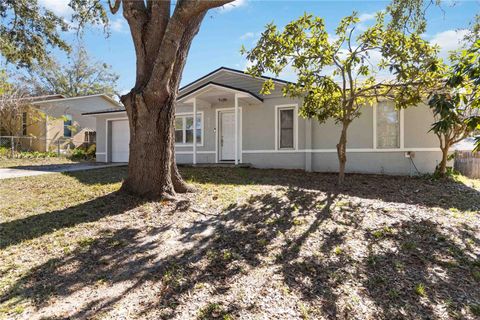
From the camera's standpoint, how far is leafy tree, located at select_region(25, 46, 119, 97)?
32353 millimetres

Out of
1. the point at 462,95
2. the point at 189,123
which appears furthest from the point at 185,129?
the point at 462,95

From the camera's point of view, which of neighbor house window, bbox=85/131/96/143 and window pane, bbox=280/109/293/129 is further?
neighbor house window, bbox=85/131/96/143

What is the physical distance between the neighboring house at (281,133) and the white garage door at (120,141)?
3689mm

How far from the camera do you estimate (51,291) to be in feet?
10.0

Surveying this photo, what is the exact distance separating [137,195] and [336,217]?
3.76 metres

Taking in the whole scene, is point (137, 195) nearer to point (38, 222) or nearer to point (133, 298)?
point (38, 222)

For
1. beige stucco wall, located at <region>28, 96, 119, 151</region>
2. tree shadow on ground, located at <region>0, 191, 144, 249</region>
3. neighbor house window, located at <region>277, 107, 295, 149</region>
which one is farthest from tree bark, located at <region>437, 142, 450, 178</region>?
beige stucco wall, located at <region>28, 96, 119, 151</region>

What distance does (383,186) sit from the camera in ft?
26.3

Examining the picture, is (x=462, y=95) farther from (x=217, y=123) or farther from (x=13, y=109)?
(x=13, y=109)

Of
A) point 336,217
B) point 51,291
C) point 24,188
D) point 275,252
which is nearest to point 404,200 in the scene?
point 336,217

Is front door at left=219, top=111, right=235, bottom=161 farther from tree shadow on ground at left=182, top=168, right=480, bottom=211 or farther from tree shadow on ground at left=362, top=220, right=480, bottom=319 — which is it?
tree shadow on ground at left=362, top=220, right=480, bottom=319

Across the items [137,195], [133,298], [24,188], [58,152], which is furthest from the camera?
[58,152]

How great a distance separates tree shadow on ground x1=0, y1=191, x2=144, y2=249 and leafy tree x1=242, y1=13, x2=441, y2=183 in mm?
4624

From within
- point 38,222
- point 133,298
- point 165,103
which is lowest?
point 133,298
